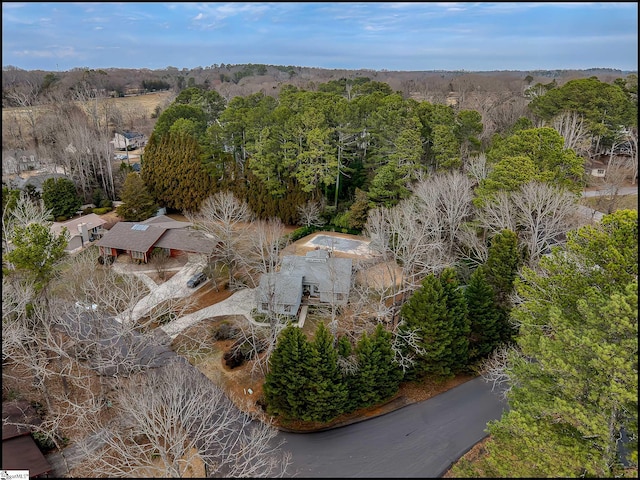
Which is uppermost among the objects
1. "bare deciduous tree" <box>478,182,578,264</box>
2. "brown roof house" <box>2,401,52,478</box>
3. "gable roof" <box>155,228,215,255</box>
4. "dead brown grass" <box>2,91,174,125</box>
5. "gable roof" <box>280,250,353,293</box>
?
"dead brown grass" <box>2,91,174,125</box>

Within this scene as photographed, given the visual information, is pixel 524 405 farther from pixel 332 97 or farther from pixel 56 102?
pixel 56 102

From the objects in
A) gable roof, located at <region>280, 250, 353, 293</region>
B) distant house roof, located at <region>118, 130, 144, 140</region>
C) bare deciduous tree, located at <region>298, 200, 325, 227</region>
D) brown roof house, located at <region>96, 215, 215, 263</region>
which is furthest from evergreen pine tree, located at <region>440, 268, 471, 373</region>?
distant house roof, located at <region>118, 130, 144, 140</region>

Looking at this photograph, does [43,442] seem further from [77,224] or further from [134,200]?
[134,200]

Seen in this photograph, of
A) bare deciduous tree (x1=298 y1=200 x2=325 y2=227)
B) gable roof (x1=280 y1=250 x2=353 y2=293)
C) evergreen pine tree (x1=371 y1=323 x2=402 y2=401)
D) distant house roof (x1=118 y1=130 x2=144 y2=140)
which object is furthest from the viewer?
distant house roof (x1=118 y1=130 x2=144 y2=140)

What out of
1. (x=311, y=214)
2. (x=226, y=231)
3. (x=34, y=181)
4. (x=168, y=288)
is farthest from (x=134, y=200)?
(x=226, y=231)

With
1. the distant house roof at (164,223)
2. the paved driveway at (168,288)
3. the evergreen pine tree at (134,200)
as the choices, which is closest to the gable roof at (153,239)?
the distant house roof at (164,223)

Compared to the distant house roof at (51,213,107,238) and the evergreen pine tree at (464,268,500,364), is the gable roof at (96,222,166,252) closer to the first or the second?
the distant house roof at (51,213,107,238)

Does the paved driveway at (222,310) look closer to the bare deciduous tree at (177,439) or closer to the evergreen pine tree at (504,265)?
the bare deciduous tree at (177,439)
